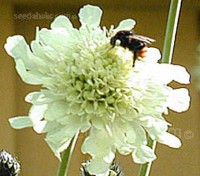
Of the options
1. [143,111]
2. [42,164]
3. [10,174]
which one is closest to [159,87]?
[143,111]

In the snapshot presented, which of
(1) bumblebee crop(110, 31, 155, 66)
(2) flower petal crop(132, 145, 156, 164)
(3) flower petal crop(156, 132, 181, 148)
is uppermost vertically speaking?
(1) bumblebee crop(110, 31, 155, 66)

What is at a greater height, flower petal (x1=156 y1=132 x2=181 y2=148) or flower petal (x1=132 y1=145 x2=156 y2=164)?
flower petal (x1=156 y1=132 x2=181 y2=148)

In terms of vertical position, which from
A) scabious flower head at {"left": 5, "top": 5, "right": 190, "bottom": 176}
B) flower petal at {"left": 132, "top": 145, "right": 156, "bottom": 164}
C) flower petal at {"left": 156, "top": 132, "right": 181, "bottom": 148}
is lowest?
flower petal at {"left": 132, "top": 145, "right": 156, "bottom": 164}


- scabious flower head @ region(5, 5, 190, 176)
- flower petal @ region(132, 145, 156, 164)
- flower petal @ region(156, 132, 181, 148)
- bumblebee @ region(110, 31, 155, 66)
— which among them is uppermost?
bumblebee @ region(110, 31, 155, 66)

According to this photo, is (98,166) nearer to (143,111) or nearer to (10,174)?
(143,111)

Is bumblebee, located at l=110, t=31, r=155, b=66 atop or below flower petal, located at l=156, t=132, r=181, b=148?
atop

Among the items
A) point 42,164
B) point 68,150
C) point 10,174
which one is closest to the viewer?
point 68,150

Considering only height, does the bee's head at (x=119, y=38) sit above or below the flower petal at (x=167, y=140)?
above

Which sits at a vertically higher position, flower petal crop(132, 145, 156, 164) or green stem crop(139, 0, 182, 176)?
green stem crop(139, 0, 182, 176)
